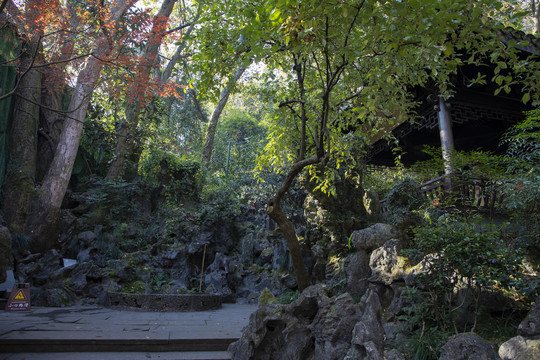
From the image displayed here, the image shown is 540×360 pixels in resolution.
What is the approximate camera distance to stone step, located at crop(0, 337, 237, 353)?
14.0ft

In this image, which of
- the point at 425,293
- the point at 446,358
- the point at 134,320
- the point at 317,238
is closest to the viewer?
the point at 446,358

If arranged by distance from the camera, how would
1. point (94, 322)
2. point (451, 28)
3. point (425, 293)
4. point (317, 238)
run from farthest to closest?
point (317, 238), point (94, 322), point (425, 293), point (451, 28)

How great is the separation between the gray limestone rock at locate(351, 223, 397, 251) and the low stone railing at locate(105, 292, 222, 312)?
3.94 meters

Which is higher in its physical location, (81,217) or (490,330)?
(81,217)

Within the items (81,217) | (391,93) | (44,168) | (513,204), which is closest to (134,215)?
(81,217)

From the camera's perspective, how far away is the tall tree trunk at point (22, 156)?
943 centimetres

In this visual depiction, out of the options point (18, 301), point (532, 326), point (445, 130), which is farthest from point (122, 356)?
point (445, 130)

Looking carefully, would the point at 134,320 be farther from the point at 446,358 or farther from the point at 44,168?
the point at 44,168

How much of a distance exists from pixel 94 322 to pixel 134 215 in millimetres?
6398

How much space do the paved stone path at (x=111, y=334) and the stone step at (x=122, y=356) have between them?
10 millimetres

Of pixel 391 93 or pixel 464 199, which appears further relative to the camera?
pixel 464 199

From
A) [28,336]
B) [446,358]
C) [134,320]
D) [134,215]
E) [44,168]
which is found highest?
[44,168]

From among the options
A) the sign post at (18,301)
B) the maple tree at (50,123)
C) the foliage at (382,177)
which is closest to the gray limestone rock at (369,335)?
the foliage at (382,177)

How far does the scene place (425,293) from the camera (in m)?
3.94
